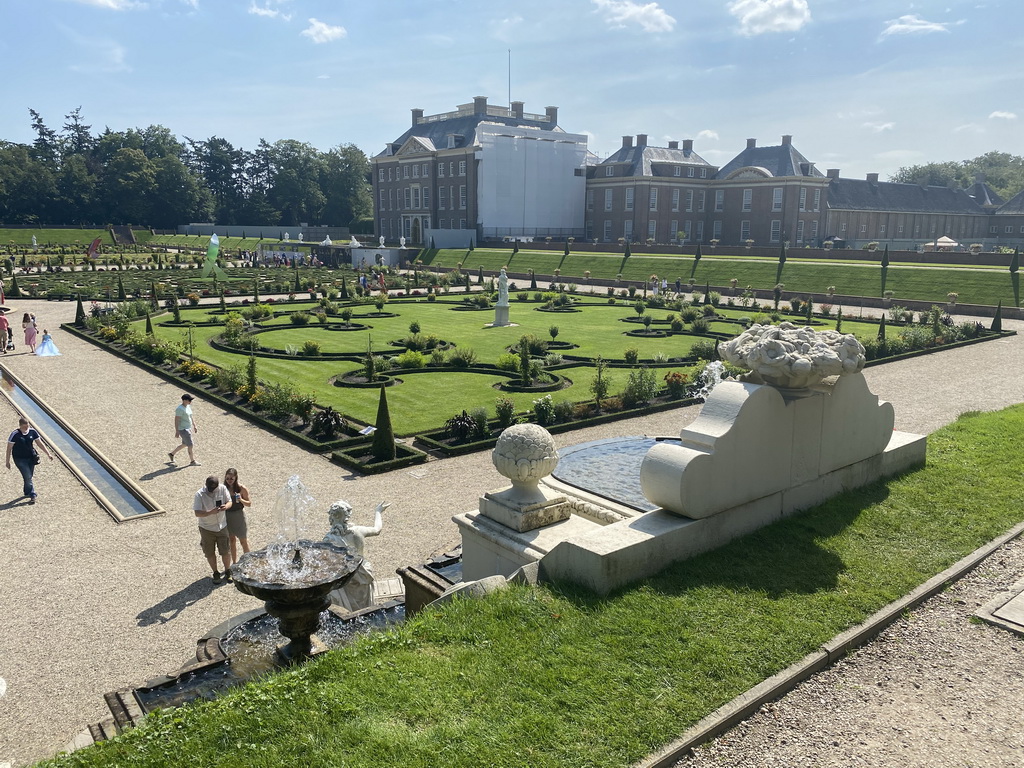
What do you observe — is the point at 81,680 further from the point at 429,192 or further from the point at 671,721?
the point at 429,192

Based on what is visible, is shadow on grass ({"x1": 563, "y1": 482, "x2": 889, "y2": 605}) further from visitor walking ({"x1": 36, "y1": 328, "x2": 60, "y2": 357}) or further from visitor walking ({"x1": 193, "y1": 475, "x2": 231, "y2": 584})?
visitor walking ({"x1": 36, "y1": 328, "x2": 60, "y2": 357})

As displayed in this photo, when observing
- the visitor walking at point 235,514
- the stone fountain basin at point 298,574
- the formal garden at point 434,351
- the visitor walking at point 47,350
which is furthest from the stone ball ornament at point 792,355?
the visitor walking at point 47,350

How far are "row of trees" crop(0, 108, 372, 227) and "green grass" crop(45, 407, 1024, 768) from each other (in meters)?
96.0

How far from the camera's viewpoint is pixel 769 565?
6.18 metres

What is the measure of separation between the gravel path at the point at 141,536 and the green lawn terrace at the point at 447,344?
8.22 feet

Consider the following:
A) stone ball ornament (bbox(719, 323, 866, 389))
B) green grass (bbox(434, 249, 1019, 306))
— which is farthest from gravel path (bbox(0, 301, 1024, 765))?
green grass (bbox(434, 249, 1019, 306))

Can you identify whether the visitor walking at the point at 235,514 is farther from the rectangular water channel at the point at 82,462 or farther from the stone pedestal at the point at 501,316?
the stone pedestal at the point at 501,316

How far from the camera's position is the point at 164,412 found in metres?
15.9

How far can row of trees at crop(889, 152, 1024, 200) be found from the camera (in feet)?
361

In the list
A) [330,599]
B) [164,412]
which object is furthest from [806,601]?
[164,412]

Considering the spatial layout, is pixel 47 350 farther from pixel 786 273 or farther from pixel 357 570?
pixel 786 273

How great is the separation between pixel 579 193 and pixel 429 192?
15.3 meters

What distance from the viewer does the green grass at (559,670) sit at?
404 centimetres

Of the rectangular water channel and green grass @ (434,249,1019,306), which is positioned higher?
green grass @ (434,249,1019,306)
